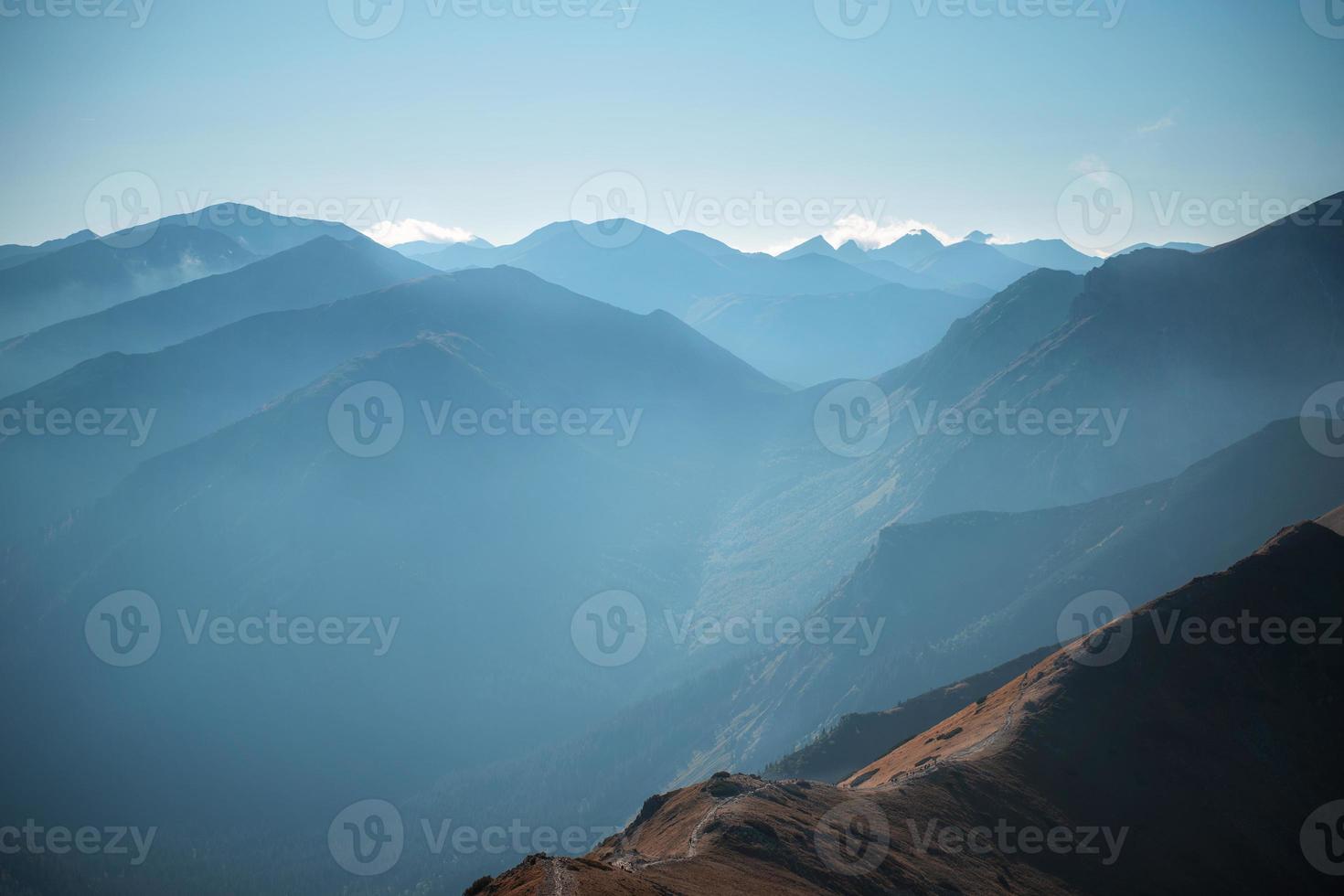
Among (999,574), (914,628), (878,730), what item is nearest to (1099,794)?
(878,730)

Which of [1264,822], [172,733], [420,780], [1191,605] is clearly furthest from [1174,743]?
[172,733]

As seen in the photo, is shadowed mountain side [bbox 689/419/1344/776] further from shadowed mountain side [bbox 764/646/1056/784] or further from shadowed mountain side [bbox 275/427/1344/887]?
shadowed mountain side [bbox 764/646/1056/784]

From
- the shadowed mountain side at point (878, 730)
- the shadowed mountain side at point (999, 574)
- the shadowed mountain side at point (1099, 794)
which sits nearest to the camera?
the shadowed mountain side at point (1099, 794)

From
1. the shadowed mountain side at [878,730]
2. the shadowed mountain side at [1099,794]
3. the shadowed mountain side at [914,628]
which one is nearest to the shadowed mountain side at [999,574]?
the shadowed mountain side at [914,628]

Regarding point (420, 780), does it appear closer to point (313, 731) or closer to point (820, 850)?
point (313, 731)

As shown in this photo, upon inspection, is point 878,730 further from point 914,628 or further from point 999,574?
point 999,574

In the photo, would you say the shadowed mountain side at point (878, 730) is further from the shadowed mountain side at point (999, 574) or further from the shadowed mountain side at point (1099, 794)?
the shadowed mountain side at point (999, 574)

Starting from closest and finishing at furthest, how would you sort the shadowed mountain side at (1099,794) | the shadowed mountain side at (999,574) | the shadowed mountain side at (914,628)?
1. the shadowed mountain side at (1099,794)
2. the shadowed mountain side at (999,574)
3. the shadowed mountain side at (914,628)
